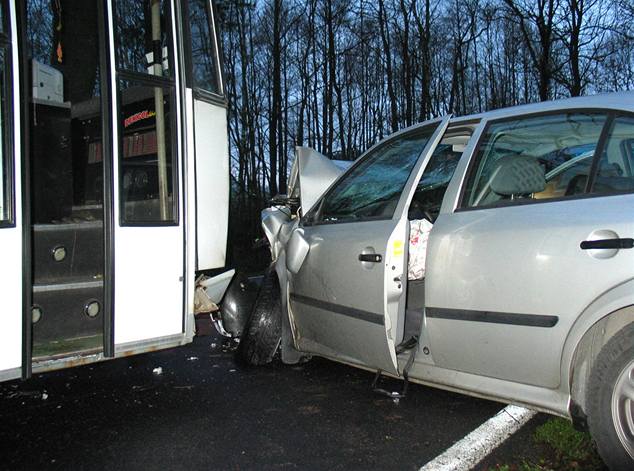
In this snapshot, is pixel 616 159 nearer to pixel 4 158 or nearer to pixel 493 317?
pixel 493 317

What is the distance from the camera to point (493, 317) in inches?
111

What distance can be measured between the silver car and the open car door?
11 millimetres

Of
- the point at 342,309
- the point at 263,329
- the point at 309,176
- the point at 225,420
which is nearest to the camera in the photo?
the point at 225,420

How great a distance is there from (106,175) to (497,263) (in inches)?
98.1

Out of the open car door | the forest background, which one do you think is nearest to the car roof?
the open car door

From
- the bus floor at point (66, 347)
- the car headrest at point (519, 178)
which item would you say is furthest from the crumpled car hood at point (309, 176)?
the bus floor at point (66, 347)

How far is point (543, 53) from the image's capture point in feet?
81.1

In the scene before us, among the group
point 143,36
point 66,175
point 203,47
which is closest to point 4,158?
point 66,175

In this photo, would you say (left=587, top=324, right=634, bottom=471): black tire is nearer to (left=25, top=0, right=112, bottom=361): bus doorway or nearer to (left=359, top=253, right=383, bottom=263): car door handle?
(left=359, top=253, right=383, bottom=263): car door handle

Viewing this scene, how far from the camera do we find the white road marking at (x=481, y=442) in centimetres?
276

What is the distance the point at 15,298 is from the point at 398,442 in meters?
2.36

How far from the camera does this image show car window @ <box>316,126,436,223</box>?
3.58 metres

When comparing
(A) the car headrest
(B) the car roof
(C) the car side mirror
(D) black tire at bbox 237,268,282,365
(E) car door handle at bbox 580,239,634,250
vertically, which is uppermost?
(B) the car roof

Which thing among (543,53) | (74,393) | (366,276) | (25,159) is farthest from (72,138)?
(543,53)
